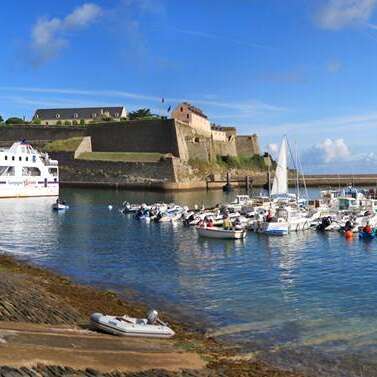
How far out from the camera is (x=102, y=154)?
88.9 m

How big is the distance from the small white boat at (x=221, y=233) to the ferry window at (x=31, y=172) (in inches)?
1509

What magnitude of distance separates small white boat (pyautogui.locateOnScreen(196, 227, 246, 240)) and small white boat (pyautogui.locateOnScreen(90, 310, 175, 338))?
18517 mm

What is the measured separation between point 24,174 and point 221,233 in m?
39.6

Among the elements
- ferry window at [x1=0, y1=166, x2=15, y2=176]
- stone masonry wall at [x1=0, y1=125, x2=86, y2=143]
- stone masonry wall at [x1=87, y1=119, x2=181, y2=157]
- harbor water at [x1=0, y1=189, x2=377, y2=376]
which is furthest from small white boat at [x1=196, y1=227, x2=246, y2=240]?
stone masonry wall at [x1=0, y1=125, x2=86, y2=143]

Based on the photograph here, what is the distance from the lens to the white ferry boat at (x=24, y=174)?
6341 cm

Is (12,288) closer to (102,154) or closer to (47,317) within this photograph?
(47,317)

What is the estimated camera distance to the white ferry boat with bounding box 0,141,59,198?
208 feet

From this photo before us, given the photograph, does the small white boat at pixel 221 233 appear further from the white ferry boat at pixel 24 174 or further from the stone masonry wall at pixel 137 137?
the stone masonry wall at pixel 137 137

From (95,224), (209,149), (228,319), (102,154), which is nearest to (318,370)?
(228,319)

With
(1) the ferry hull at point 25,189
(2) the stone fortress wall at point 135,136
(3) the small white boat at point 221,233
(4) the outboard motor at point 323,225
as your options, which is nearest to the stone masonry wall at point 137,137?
(2) the stone fortress wall at point 135,136

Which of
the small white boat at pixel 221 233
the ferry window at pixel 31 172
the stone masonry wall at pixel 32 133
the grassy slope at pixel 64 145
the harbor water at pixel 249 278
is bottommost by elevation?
the harbor water at pixel 249 278

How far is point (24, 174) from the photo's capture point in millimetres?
65438

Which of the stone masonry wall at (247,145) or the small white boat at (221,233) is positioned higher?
the stone masonry wall at (247,145)

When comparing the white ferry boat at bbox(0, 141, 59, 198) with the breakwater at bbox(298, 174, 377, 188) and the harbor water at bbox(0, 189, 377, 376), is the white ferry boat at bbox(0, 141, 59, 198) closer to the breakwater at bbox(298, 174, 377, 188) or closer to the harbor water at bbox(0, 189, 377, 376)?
the harbor water at bbox(0, 189, 377, 376)
